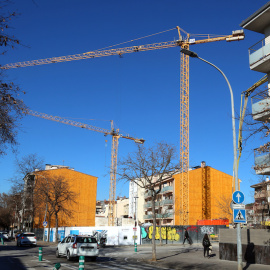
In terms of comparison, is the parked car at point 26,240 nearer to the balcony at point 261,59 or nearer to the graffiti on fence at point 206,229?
the graffiti on fence at point 206,229

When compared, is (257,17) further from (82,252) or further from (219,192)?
(219,192)

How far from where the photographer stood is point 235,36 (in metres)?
65.0

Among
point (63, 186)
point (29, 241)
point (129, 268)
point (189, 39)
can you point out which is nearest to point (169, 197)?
point (63, 186)

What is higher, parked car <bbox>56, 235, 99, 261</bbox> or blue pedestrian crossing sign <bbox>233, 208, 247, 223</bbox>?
blue pedestrian crossing sign <bbox>233, 208, 247, 223</bbox>

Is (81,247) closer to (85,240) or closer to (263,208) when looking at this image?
(85,240)

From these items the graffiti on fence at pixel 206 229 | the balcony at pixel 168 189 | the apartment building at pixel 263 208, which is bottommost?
the graffiti on fence at pixel 206 229

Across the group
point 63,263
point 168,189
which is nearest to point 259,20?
point 63,263

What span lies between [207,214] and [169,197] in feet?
28.6

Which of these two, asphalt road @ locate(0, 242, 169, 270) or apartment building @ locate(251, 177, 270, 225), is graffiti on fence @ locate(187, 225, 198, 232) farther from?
asphalt road @ locate(0, 242, 169, 270)

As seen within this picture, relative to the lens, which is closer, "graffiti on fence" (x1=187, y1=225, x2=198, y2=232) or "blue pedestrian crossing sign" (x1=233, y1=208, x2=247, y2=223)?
"blue pedestrian crossing sign" (x1=233, y1=208, x2=247, y2=223)

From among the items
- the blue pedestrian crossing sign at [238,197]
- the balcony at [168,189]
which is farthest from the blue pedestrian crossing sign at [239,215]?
the balcony at [168,189]

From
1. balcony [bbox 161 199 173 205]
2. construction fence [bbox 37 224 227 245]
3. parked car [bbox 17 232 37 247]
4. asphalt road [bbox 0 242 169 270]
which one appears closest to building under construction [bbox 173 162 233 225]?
balcony [bbox 161 199 173 205]

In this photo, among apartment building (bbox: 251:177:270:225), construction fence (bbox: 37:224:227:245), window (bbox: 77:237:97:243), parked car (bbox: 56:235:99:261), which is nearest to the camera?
parked car (bbox: 56:235:99:261)

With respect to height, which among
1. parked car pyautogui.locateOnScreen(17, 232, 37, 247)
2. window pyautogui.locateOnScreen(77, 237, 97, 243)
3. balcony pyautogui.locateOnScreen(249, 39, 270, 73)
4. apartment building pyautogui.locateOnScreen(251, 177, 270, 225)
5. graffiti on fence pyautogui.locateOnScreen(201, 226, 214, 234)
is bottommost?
parked car pyautogui.locateOnScreen(17, 232, 37, 247)
